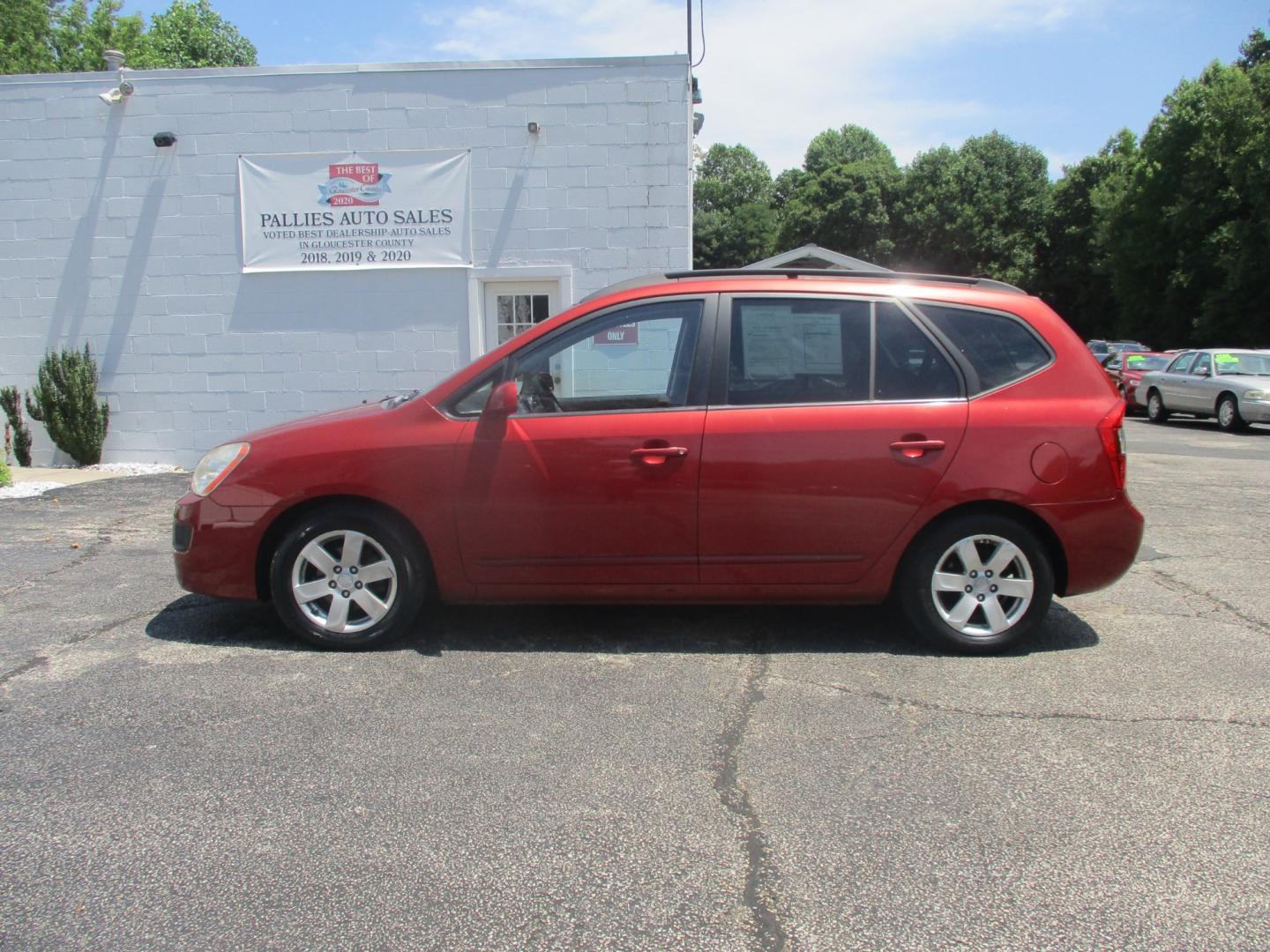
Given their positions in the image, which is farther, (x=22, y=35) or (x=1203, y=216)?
(x=1203, y=216)

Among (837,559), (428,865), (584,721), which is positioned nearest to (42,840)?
(428,865)

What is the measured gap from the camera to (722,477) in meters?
4.62

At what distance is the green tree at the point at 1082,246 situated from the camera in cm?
4819

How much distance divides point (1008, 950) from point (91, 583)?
5691mm

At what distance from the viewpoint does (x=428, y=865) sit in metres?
2.92

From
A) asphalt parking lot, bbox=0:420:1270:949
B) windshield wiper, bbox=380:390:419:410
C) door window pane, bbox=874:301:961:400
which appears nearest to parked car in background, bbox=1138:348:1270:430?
asphalt parking lot, bbox=0:420:1270:949

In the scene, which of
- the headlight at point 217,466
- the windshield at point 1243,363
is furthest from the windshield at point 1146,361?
the headlight at point 217,466

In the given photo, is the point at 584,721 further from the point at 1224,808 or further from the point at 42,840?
the point at 1224,808

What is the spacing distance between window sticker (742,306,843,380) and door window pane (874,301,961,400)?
0.67ft

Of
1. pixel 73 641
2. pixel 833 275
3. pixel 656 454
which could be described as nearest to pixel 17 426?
pixel 73 641

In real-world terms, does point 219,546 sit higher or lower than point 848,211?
lower

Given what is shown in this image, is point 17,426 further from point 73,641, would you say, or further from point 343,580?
point 343,580

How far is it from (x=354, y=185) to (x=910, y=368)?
7.60m

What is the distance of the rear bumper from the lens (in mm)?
4680
